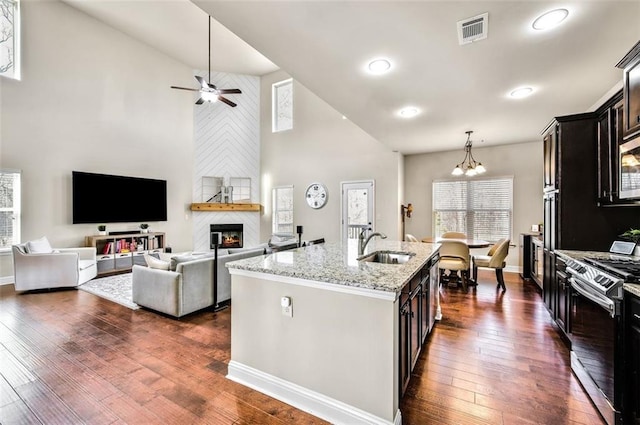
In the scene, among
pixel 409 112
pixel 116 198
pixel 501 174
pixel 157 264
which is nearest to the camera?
pixel 157 264

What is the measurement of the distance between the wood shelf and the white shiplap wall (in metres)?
0.18

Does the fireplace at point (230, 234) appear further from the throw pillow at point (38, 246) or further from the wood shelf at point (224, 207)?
the throw pillow at point (38, 246)

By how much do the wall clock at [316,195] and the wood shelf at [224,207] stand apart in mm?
1664

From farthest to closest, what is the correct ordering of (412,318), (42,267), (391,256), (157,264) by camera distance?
(42,267) → (157,264) → (391,256) → (412,318)

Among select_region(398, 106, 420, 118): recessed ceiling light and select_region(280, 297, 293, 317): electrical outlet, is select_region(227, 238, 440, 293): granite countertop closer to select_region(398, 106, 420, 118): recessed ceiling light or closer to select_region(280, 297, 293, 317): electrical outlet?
select_region(280, 297, 293, 317): electrical outlet

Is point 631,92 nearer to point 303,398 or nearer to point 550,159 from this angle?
point 550,159

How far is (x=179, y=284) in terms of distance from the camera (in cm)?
337

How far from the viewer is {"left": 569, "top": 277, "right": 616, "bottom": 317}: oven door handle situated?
1.69 metres

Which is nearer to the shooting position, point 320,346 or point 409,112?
point 320,346

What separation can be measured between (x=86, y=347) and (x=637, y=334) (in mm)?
4182

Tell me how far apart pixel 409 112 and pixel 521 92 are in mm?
1262

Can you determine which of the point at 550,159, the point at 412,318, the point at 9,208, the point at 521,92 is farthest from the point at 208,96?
the point at 550,159

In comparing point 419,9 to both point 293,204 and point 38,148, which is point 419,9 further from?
point 38,148

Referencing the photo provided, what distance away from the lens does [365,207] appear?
6844 millimetres
